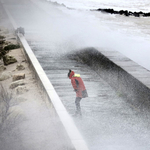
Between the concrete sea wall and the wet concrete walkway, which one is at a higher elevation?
the concrete sea wall

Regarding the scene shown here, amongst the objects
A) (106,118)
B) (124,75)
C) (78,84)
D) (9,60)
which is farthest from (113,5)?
(78,84)

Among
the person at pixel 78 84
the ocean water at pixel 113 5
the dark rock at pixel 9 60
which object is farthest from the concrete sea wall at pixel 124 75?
the ocean water at pixel 113 5

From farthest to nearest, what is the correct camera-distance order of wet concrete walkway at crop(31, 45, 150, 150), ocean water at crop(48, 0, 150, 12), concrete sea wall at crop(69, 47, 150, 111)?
ocean water at crop(48, 0, 150, 12)
concrete sea wall at crop(69, 47, 150, 111)
wet concrete walkway at crop(31, 45, 150, 150)

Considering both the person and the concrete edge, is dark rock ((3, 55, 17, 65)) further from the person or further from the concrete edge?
the person

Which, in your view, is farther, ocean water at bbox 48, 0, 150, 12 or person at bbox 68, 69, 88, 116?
ocean water at bbox 48, 0, 150, 12

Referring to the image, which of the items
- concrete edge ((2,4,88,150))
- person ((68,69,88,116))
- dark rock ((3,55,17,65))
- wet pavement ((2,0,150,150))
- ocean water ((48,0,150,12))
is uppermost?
person ((68,69,88,116))

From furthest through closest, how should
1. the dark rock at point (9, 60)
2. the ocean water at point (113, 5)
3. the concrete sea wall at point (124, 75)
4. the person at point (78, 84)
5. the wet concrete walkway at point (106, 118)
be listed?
the ocean water at point (113, 5)
the dark rock at point (9, 60)
the concrete sea wall at point (124, 75)
the person at point (78, 84)
the wet concrete walkway at point (106, 118)

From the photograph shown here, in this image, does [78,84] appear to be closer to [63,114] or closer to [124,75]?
[63,114]

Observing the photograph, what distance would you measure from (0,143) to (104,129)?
221cm

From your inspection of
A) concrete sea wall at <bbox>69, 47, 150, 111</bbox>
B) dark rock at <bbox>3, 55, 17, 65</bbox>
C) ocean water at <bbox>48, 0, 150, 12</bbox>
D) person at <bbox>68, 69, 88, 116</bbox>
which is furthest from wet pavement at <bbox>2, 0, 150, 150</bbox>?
ocean water at <bbox>48, 0, 150, 12</bbox>

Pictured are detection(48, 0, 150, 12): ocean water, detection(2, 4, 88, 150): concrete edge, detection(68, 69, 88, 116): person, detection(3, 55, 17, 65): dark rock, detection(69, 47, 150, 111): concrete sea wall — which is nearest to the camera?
detection(2, 4, 88, 150): concrete edge

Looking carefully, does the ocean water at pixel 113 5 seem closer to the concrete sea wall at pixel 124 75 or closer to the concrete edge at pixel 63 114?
the concrete sea wall at pixel 124 75

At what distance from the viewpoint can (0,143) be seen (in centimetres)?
635

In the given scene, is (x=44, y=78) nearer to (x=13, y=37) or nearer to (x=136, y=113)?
(x=136, y=113)
